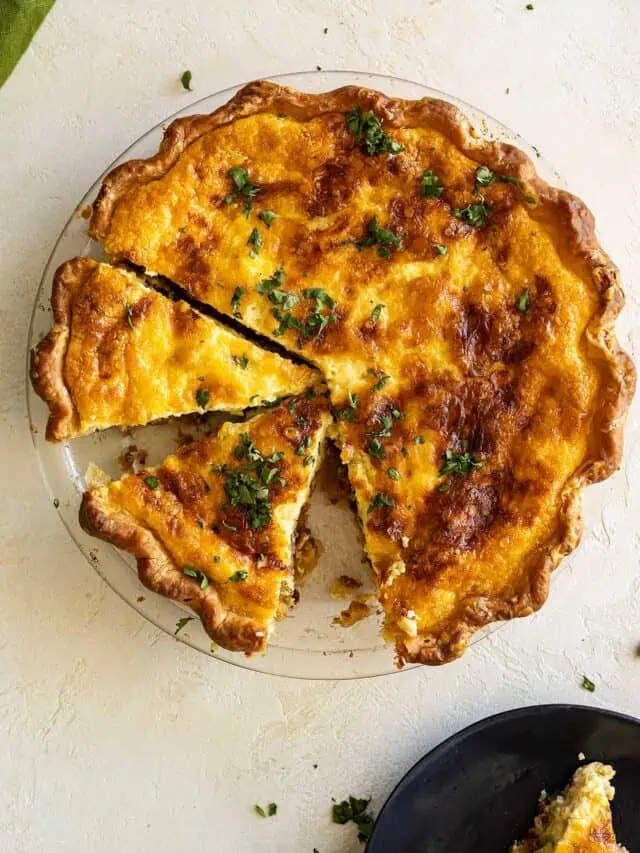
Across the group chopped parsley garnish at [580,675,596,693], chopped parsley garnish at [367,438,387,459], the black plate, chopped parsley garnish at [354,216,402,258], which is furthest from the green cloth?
chopped parsley garnish at [580,675,596,693]

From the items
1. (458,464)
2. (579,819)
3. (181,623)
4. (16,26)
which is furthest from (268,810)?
(16,26)

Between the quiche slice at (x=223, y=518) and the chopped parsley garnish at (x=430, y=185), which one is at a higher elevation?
the chopped parsley garnish at (x=430, y=185)

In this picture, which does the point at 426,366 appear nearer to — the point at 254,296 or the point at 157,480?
the point at 254,296

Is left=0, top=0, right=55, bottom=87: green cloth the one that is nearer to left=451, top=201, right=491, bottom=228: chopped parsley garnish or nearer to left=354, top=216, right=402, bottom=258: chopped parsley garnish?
left=354, top=216, right=402, bottom=258: chopped parsley garnish

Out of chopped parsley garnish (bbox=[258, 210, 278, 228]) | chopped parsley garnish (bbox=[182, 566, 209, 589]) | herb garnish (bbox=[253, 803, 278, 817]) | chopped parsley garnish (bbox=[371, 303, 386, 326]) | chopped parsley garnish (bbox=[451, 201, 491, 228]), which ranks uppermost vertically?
chopped parsley garnish (bbox=[451, 201, 491, 228])

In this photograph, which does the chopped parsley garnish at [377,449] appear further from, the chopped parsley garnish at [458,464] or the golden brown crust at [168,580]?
the golden brown crust at [168,580]

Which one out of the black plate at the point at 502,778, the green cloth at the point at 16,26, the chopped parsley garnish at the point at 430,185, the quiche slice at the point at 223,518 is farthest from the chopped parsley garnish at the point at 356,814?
the green cloth at the point at 16,26
